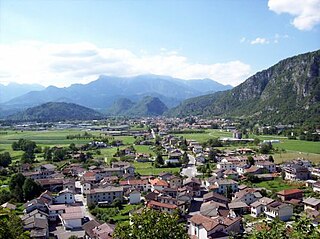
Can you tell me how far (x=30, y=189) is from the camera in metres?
24.6

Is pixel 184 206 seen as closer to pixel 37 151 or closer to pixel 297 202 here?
pixel 297 202

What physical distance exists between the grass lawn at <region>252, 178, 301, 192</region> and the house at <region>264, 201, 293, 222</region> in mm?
6208

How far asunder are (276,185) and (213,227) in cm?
1341

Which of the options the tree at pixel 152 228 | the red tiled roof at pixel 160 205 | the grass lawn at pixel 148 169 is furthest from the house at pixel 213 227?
the grass lawn at pixel 148 169

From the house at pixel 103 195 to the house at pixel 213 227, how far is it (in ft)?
25.8

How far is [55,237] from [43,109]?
128762 mm

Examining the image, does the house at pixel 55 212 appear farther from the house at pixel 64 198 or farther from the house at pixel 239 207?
the house at pixel 239 207

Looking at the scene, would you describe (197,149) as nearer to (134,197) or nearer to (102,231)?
(134,197)

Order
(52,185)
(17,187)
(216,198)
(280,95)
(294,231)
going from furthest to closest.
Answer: (280,95), (52,185), (17,187), (216,198), (294,231)

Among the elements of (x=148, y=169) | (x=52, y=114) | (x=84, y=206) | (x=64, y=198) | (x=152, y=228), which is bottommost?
(x=84, y=206)

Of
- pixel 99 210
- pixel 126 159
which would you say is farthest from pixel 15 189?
pixel 126 159

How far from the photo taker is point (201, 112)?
440 feet

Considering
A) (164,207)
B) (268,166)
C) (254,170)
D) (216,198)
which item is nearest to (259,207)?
(216,198)

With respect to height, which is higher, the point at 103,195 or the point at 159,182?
the point at 159,182
